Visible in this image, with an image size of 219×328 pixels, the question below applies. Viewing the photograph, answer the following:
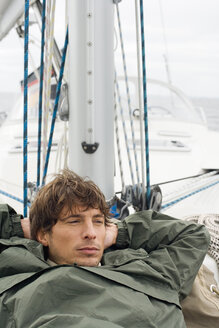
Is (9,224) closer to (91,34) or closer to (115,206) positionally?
(115,206)

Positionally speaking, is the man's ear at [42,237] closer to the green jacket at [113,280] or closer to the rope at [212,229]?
the green jacket at [113,280]

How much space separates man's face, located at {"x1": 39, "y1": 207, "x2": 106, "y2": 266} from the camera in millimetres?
1577

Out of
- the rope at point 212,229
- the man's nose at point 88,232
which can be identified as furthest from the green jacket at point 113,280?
the rope at point 212,229

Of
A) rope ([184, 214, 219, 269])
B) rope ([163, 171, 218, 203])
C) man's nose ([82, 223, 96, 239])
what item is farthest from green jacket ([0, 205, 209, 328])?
rope ([163, 171, 218, 203])

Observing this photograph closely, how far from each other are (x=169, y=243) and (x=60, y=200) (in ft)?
1.45

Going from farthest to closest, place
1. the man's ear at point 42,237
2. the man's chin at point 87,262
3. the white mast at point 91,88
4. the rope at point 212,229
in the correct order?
the rope at point 212,229 → the white mast at point 91,88 → the man's ear at point 42,237 → the man's chin at point 87,262

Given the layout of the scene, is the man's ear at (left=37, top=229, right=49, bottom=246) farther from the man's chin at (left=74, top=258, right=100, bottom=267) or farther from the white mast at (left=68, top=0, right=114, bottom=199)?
the white mast at (left=68, top=0, right=114, bottom=199)

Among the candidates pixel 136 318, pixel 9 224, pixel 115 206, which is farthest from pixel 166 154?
pixel 136 318

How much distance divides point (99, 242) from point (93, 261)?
2.9 inches

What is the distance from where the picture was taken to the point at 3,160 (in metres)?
3.92

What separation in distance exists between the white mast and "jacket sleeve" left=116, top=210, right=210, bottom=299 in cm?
35

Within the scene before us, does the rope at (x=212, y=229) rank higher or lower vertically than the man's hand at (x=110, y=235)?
lower

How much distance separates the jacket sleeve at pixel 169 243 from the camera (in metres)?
1.59

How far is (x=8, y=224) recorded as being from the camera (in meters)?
1.71
